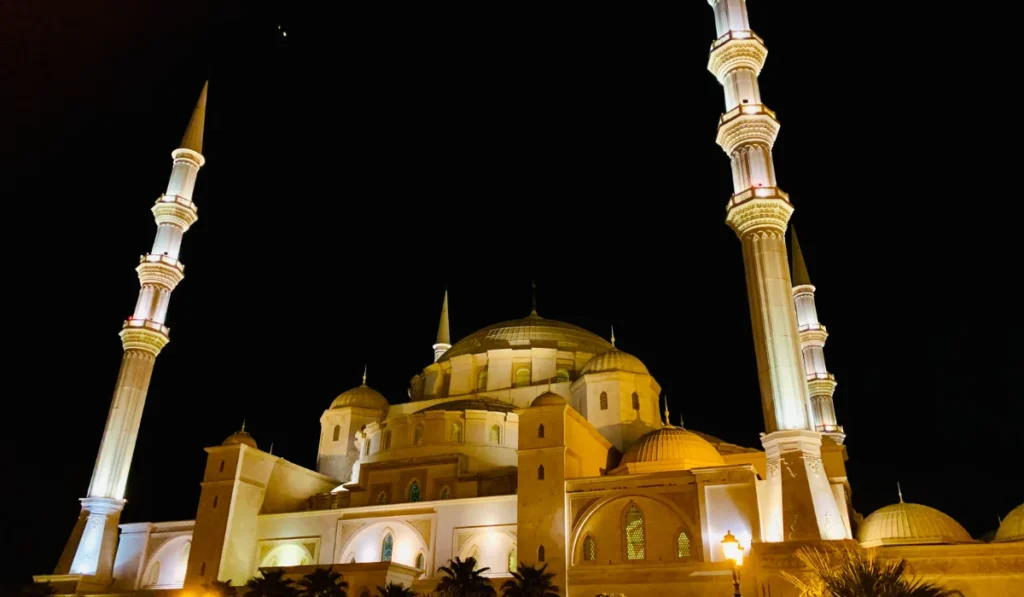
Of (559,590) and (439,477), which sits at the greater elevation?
(439,477)

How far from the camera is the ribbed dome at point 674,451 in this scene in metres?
23.8

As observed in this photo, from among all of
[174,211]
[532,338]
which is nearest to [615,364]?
[532,338]

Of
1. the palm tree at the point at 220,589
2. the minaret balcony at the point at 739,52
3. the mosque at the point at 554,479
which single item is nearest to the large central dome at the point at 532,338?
the mosque at the point at 554,479

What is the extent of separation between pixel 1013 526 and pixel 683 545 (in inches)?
415

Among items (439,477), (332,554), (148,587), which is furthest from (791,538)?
(148,587)

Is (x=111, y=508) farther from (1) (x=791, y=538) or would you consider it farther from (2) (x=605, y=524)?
(1) (x=791, y=538)

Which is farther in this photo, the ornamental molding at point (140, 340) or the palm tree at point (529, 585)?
the ornamental molding at point (140, 340)

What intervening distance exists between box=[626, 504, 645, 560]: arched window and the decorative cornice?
2466 centimetres

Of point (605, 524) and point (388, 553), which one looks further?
point (388, 553)

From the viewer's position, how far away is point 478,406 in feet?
96.2

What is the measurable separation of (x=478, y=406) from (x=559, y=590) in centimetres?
956

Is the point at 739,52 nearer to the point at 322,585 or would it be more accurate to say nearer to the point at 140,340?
the point at 322,585

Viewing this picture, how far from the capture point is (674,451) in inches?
947

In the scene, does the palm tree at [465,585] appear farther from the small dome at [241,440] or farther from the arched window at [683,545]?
the small dome at [241,440]
